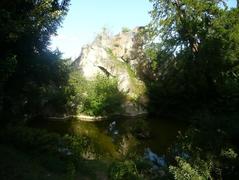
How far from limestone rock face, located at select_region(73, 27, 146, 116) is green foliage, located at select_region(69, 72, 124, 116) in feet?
6.49

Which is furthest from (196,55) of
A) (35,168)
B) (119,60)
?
(35,168)

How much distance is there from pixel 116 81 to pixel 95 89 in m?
3.26

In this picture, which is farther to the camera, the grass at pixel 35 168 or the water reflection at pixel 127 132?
the water reflection at pixel 127 132

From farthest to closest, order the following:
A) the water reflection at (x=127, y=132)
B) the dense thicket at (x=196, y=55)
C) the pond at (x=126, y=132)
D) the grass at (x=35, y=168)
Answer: the dense thicket at (x=196, y=55) → the pond at (x=126, y=132) → the water reflection at (x=127, y=132) → the grass at (x=35, y=168)

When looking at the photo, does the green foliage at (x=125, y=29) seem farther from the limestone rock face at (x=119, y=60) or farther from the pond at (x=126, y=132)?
the pond at (x=126, y=132)

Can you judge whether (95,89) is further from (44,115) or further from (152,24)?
(152,24)

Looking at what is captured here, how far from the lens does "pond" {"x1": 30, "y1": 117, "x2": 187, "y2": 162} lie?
2106 cm

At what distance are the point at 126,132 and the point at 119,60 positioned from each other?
58.7ft

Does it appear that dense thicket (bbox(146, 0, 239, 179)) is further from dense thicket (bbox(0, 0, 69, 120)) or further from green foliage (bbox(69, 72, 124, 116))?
dense thicket (bbox(0, 0, 69, 120))

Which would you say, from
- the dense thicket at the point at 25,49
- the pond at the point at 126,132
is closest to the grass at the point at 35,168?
the dense thicket at the point at 25,49

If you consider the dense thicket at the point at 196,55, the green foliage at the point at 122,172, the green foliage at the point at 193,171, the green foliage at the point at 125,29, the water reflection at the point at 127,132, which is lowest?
the green foliage at the point at 122,172

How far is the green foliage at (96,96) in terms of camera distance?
34469mm

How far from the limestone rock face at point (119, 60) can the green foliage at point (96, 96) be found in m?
1.98

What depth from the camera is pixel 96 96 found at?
117 feet
